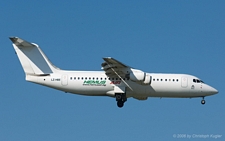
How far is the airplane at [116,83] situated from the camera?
26.3m

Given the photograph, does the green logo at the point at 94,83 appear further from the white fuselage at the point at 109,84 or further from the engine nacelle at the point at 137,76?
the engine nacelle at the point at 137,76

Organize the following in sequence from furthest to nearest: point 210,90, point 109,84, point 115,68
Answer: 1. point 210,90
2. point 109,84
3. point 115,68

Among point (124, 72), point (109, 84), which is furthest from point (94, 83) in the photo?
point (124, 72)

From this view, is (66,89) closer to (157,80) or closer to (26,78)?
A: (26,78)

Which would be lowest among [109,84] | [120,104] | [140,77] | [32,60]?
[120,104]

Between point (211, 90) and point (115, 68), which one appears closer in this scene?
point (115, 68)

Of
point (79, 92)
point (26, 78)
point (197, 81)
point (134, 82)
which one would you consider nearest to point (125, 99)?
point (134, 82)

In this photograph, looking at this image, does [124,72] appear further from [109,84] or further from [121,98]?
[121,98]

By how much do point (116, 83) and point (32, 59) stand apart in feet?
18.9

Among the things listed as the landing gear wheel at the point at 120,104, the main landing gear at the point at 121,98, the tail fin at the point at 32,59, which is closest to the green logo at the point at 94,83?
the main landing gear at the point at 121,98

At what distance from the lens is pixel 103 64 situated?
2577cm

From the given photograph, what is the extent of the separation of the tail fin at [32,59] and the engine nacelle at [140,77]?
5.14m

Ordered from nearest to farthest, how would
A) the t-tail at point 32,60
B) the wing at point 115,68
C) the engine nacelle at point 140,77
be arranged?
1. the wing at point 115,68
2. the engine nacelle at point 140,77
3. the t-tail at point 32,60

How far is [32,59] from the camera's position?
89.7ft
